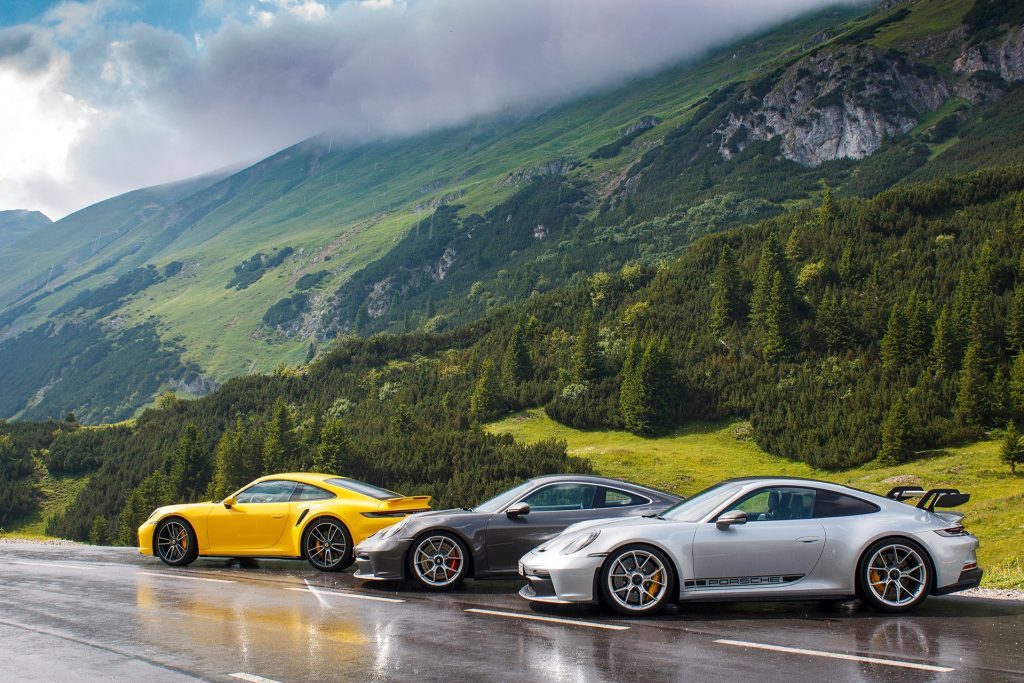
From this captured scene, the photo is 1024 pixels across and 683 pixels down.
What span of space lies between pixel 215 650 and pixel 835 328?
3144 inches

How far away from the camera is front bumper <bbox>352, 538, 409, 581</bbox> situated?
13.1 meters

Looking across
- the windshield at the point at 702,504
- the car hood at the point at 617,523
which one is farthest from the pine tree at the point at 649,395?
the car hood at the point at 617,523

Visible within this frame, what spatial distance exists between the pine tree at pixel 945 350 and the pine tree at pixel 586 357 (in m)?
31.5

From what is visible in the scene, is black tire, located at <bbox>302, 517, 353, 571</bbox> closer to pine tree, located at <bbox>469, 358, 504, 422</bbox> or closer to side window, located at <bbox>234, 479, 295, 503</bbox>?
side window, located at <bbox>234, 479, 295, 503</bbox>

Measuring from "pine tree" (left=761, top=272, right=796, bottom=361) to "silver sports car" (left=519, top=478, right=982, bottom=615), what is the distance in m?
75.0

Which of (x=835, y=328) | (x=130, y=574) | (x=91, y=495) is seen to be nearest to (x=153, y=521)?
(x=130, y=574)

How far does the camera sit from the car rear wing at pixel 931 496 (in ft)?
36.1

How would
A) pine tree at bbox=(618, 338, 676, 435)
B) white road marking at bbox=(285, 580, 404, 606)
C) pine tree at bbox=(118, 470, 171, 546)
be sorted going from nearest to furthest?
1. white road marking at bbox=(285, 580, 404, 606)
2. pine tree at bbox=(618, 338, 676, 435)
3. pine tree at bbox=(118, 470, 171, 546)

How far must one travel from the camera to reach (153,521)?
1691 cm

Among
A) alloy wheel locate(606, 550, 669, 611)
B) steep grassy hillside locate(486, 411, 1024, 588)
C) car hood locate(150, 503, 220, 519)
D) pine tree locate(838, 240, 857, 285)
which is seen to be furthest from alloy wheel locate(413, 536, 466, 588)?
pine tree locate(838, 240, 857, 285)

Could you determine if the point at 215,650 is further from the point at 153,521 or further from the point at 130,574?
the point at 153,521

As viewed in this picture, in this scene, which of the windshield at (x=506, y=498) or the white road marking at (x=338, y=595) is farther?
the windshield at (x=506, y=498)

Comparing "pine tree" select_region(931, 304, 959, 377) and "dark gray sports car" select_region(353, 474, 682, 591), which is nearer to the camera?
"dark gray sports car" select_region(353, 474, 682, 591)

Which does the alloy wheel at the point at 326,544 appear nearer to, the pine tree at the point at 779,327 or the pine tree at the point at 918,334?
the pine tree at the point at 918,334
